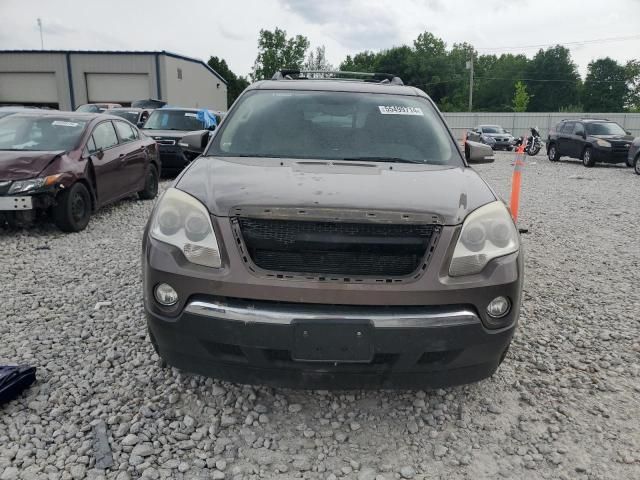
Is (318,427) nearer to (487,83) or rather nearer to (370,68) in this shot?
(370,68)

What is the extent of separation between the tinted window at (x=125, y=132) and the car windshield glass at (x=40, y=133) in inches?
35.3

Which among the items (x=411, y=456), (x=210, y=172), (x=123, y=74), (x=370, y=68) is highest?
(x=370, y=68)

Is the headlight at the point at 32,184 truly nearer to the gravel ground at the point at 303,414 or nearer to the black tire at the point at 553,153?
the gravel ground at the point at 303,414

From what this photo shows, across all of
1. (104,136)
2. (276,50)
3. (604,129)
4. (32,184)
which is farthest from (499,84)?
(32,184)

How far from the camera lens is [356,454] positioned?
2309mm

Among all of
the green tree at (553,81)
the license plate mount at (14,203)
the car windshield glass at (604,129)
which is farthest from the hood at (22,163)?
the green tree at (553,81)

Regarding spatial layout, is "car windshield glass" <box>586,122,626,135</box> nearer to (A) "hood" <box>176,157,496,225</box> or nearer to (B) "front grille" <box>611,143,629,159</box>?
(B) "front grille" <box>611,143,629,159</box>

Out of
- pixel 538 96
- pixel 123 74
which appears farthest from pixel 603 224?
pixel 538 96

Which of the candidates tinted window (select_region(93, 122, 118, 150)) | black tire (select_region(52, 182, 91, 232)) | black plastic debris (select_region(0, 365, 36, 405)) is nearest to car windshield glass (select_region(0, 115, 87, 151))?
tinted window (select_region(93, 122, 118, 150))

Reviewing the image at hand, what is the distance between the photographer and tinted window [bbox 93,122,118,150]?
23.1ft

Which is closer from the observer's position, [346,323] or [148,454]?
[346,323]

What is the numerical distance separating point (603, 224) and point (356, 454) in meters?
6.89

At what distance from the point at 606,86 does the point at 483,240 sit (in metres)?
88.9

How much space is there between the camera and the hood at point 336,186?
7.49ft
